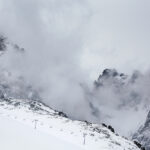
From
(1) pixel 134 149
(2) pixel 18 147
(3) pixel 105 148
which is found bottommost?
(2) pixel 18 147

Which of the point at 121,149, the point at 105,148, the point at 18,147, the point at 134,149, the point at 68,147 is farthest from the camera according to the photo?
the point at 134,149

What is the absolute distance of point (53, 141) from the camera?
17.3 meters

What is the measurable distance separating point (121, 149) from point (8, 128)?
4551 centimetres

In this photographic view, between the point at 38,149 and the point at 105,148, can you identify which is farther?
the point at 105,148

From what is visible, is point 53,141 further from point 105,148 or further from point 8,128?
point 105,148

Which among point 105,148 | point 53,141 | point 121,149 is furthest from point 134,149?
point 53,141

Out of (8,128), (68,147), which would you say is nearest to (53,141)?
(68,147)

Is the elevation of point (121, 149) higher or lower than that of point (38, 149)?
higher

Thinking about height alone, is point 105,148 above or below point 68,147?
above

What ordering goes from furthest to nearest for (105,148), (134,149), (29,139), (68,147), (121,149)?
(134,149) < (121,149) < (105,148) < (68,147) < (29,139)

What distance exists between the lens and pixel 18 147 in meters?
13.7

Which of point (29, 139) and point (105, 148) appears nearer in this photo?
point (29, 139)

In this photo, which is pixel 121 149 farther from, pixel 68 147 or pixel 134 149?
pixel 68 147

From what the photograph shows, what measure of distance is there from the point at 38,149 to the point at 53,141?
3193 mm
